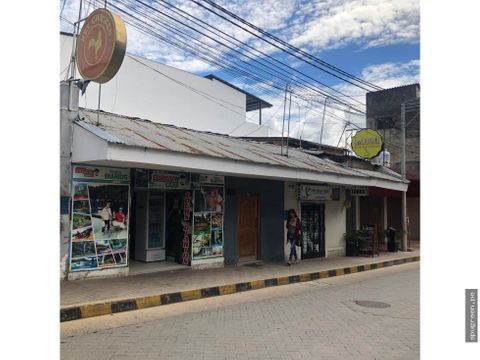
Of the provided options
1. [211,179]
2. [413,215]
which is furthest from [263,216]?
[413,215]

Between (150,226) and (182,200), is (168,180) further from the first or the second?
(150,226)

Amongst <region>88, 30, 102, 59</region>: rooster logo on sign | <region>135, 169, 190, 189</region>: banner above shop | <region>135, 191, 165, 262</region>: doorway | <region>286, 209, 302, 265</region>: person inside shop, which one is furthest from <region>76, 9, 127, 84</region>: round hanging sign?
<region>286, 209, 302, 265</region>: person inside shop

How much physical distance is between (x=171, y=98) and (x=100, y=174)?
929 inches

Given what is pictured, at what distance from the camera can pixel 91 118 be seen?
1012cm

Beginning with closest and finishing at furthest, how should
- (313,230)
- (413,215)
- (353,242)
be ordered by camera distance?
1. (313,230)
2. (353,242)
3. (413,215)

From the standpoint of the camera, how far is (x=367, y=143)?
1806 centimetres

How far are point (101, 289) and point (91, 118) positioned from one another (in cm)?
393

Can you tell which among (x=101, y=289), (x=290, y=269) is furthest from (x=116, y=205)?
(x=290, y=269)

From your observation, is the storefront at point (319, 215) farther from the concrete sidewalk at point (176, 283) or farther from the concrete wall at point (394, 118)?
the concrete wall at point (394, 118)

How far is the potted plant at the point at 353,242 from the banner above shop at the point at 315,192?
6.09 ft

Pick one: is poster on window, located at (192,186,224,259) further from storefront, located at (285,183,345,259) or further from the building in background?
the building in background

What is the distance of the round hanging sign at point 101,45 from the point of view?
25.8ft

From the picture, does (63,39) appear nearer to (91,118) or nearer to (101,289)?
(91,118)

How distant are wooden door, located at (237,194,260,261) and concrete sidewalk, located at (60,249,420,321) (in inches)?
24.8
